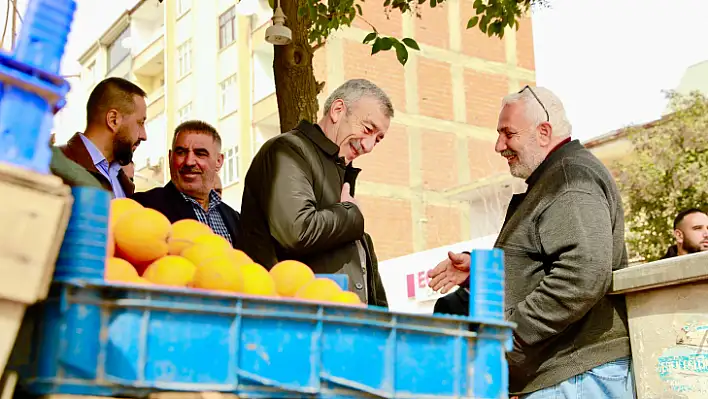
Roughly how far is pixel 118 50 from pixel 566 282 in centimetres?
3651

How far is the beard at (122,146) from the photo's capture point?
4.29 meters

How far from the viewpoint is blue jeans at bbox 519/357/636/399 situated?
2.90 meters

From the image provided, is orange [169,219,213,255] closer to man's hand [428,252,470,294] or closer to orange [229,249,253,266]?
orange [229,249,253,266]

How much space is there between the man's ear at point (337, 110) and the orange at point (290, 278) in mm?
1629

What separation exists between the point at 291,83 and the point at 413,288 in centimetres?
1865

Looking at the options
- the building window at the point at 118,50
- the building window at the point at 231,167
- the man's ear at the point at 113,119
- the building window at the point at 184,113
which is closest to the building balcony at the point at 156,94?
the building window at the point at 184,113

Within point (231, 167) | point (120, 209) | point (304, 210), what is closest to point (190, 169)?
point (304, 210)

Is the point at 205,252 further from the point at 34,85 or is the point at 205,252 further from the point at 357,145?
the point at 357,145

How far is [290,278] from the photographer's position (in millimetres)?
1790

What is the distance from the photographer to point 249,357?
140 cm

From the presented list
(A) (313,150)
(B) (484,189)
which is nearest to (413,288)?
(B) (484,189)

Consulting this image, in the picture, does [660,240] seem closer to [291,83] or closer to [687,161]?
[687,161]

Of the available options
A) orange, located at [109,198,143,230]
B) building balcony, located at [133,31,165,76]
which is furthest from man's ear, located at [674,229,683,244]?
building balcony, located at [133,31,165,76]

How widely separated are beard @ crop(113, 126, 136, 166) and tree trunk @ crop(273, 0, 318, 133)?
3.95ft
